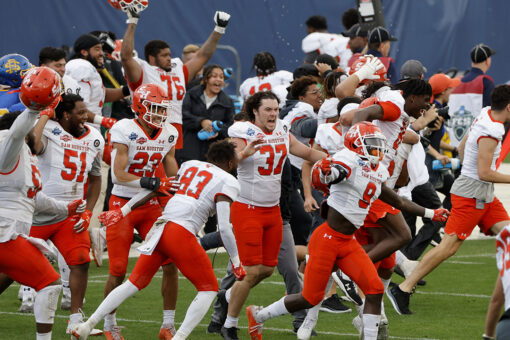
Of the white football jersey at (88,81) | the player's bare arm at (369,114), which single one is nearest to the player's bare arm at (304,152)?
the player's bare arm at (369,114)

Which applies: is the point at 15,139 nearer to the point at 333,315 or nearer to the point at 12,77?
the point at 12,77

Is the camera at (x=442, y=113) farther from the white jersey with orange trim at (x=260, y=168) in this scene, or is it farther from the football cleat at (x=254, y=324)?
the football cleat at (x=254, y=324)

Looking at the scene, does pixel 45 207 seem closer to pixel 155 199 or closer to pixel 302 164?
pixel 155 199

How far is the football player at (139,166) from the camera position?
758 cm

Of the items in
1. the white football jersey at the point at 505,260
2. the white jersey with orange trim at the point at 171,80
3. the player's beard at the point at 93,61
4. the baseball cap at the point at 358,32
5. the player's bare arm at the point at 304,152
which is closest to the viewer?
the white football jersey at the point at 505,260

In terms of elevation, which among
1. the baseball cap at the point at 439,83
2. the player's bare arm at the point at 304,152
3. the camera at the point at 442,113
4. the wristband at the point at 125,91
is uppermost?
the player's bare arm at the point at 304,152

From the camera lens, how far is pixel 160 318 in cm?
845

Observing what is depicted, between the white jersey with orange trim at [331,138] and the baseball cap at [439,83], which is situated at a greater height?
the white jersey with orange trim at [331,138]

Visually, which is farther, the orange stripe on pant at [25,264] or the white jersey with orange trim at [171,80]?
the white jersey with orange trim at [171,80]

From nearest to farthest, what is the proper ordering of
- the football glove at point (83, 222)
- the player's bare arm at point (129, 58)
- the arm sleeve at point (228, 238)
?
the arm sleeve at point (228, 238) → the football glove at point (83, 222) → the player's bare arm at point (129, 58)

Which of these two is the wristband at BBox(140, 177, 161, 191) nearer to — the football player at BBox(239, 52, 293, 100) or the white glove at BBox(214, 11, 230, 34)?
the white glove at BBox(214, 11, 230, 34)

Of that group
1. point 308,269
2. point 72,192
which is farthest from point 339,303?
point 72,192

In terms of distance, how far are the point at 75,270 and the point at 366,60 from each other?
10.0ft

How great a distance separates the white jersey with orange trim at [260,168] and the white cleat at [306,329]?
0.99 m
